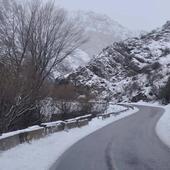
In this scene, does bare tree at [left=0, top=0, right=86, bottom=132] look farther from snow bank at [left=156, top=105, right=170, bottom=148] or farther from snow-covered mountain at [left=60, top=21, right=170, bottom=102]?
snow-covered mountain at [left=60, top=21, right=170, bottom=102]

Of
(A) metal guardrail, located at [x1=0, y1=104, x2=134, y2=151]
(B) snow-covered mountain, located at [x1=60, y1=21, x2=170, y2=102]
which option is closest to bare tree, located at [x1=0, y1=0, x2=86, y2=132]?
(A) metal guardrail, located at [x1=0, y1=104, x2=134, y2=151]

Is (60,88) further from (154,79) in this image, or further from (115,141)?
(154,79)

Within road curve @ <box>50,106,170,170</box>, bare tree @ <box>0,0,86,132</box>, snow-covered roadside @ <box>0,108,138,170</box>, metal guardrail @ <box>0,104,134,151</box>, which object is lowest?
road curve @ <box>50,106,170,170</box>

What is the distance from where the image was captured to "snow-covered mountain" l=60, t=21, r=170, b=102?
114562 millimetres

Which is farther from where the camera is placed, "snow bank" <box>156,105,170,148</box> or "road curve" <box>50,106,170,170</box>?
"snow bank" <box>156,105,170,148</box>

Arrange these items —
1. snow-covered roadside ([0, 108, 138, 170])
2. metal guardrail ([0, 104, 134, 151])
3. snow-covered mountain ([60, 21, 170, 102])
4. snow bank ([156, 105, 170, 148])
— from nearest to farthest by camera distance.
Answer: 1. snow-covered roadside ([0, 108, 138, 170])
2. metal guardrail ([0, 104, 134, 151])
3. snow bank ([156, 105, 170, 148])
4. snow-covered mountain ([60, 21, 170, 102])

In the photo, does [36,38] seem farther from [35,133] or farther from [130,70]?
[130,70]

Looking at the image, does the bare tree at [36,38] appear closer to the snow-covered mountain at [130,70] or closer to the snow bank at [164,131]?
the snow bank at [164,131]

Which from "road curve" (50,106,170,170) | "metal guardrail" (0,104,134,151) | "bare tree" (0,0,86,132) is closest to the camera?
"road curve" (50,106,170,170)

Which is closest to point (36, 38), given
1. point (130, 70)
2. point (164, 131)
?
point (164, 131)

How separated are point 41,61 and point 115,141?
10.9 metres

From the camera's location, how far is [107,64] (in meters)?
140

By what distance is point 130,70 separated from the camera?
134750 mm

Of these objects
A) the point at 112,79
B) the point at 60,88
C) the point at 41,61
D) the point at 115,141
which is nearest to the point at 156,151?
the point at 115,141
